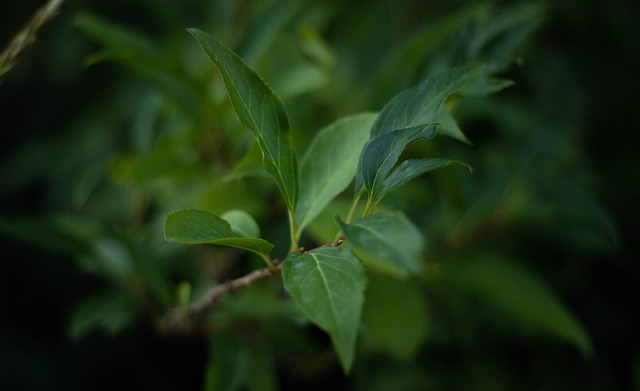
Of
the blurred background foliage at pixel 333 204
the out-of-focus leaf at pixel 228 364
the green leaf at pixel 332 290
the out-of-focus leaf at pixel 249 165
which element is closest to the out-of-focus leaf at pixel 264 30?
the blurred background foliage at pixel 333 204

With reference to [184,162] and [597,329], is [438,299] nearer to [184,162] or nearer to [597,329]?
[597,329]

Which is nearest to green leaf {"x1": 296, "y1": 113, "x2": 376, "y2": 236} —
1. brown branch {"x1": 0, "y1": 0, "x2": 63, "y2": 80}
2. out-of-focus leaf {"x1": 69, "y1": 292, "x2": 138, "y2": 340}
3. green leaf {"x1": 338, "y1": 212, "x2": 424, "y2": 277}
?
green leaf {"x1": 338, "y1": 212, "x2": 424, "y2": 277}

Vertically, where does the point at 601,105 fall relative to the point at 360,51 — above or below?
below

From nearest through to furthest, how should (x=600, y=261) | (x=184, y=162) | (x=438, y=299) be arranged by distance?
(x=184, y=162) → (x=438, y=299) → (x=600, y=261)

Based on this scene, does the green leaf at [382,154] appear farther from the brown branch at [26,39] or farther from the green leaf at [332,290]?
the brown branch at [26,39]

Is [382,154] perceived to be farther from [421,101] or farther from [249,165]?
[249,165]

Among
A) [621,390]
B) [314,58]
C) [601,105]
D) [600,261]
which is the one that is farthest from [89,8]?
[621,390]

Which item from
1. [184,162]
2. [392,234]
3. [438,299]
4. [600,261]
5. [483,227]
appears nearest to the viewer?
[392,234]
